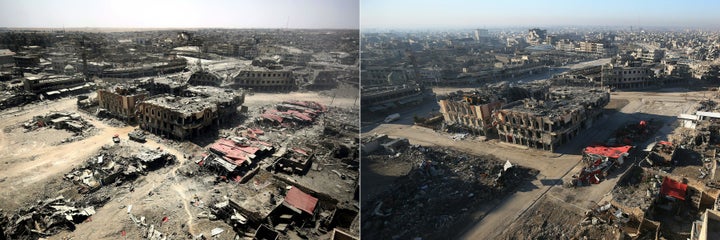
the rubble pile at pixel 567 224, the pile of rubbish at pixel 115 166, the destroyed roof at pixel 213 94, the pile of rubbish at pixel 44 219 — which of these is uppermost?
the destroyed roof at pixel 213 94

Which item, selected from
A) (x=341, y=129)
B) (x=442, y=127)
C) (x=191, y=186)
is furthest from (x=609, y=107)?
(x=191, y=186)

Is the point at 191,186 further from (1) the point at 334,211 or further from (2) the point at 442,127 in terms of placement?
(2) the point at 442,127

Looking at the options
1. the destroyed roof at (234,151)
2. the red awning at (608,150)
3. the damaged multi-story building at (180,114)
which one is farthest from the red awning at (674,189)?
the damaged multi-story building at (180,114)

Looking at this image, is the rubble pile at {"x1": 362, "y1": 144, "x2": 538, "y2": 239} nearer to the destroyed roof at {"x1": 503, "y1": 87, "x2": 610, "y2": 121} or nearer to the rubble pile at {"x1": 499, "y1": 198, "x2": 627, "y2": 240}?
the rubble pile at {"x1": 499, "y1": 198, "x2": 627, "y2": 240}

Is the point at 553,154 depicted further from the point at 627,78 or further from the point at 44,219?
the point at 627,78

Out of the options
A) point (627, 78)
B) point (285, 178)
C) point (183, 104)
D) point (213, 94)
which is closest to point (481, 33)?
point (627, 78)

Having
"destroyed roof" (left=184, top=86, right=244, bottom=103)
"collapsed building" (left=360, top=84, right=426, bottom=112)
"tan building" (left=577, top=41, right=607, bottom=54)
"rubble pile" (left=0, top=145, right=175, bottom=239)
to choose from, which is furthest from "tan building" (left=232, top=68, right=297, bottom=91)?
"tan building" (left=577, top=41, right=607, bottom=54)

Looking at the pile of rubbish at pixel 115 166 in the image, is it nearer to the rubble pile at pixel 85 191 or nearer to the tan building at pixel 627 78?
the rubble pile at pixel 85 191
